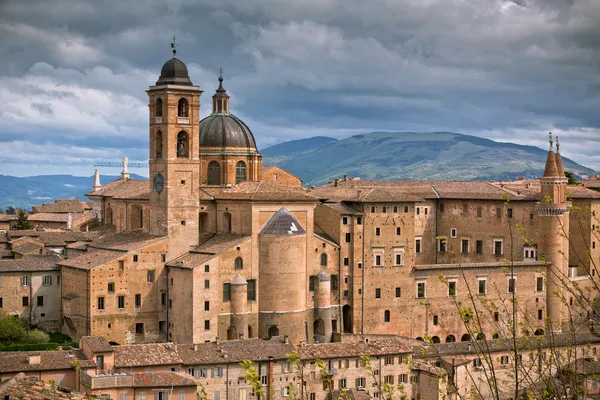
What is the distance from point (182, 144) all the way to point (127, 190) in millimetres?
8800

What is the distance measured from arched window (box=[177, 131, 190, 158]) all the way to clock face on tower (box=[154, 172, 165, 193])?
5.43ft

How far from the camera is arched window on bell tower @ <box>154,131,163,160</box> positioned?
5875 centimetres

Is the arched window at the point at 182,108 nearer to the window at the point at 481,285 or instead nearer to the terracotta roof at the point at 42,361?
the terracotta roof at the point at 42,361

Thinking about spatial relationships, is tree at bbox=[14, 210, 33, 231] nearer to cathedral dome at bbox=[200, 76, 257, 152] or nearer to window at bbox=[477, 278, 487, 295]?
cathedral dome at bbox=[200, 76, 257, 152]

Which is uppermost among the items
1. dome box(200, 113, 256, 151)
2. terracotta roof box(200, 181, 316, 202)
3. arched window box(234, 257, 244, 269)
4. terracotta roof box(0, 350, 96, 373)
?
dome box(200, 113, 256, 151)

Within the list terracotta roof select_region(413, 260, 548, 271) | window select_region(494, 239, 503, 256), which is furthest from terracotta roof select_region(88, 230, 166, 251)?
window select_region(494, 239, 503, 256)

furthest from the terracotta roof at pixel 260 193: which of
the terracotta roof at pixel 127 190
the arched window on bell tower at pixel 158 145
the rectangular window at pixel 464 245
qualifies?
the rectangular window at pixel 464 245

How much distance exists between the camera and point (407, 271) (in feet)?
199

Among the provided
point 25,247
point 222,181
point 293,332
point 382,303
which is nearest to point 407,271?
point 382,303

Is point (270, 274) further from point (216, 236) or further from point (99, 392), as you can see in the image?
point (99, 392)

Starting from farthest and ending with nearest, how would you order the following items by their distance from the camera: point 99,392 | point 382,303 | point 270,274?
point 382,303
point 270,274
point 99,392

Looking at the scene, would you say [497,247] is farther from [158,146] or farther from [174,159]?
[158,146]

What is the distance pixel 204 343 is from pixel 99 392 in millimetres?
9251

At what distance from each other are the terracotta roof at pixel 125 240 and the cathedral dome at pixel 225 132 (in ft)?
27.6
